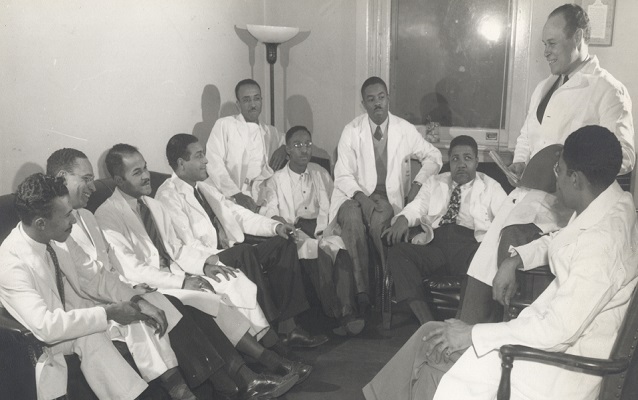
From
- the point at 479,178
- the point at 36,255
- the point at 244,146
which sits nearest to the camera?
the point at 36,255

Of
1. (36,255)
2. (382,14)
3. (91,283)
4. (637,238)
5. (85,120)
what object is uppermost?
(382,14)

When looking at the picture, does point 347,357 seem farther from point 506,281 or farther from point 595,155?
point 595,155

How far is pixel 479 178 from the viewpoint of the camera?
15.2 feet

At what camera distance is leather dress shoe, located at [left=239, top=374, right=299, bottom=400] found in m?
3.43

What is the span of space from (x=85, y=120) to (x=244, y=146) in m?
1.43

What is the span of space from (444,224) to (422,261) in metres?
0.41

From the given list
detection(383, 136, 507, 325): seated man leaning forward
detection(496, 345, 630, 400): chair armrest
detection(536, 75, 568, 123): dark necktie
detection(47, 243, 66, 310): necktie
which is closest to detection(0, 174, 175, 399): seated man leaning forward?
detection(47, 243, 66, 310): necktie

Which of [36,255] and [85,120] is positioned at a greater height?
[85,120]

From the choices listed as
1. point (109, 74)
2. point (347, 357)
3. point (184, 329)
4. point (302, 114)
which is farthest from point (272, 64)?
point (184, 329)

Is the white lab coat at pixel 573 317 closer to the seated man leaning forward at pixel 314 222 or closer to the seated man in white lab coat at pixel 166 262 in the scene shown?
the seated man in white lab coat at pixel 166 262

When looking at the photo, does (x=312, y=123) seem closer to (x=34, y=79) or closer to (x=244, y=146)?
(x=244, y=146)

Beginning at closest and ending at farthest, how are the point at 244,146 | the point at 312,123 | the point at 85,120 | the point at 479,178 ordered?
the point at 85,120
the point at 479,178
the point at 244,146
the point at 312,123

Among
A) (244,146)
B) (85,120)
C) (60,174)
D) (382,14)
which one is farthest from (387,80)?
(60,174)

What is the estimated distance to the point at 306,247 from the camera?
14.7ft
